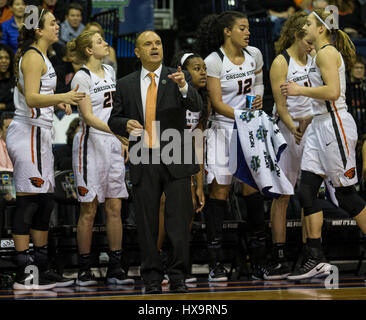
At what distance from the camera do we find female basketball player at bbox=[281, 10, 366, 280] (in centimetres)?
504

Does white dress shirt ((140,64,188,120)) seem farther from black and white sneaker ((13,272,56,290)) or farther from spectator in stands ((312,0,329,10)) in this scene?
spectator in stands ((312,0,329,10))

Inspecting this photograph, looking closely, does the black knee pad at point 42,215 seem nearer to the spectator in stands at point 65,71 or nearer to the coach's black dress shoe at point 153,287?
the coach's black dress shoe at point 153,287

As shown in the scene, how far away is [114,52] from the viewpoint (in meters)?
8.47

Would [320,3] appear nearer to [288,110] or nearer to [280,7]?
[280,7]

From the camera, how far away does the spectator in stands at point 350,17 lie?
10008 mm

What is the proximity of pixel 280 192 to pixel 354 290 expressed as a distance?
41.3 inches

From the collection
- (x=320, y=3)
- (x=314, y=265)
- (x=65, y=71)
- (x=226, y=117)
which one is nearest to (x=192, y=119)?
(x=226, y=117)

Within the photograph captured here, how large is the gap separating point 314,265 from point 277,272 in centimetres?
43

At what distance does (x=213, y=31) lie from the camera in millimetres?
5879

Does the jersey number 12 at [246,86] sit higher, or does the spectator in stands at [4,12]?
the spectator in stands at [4,12]

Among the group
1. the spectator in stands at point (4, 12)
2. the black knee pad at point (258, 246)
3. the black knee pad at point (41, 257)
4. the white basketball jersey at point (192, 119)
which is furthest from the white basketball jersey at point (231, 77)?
the spectator in stands at point (4, 12)

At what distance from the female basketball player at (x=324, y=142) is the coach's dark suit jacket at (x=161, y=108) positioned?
2.79ft
